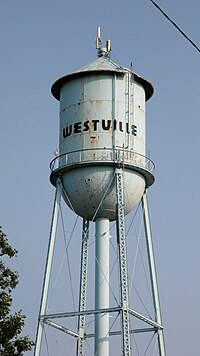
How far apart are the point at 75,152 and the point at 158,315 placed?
Answer: 271 inches

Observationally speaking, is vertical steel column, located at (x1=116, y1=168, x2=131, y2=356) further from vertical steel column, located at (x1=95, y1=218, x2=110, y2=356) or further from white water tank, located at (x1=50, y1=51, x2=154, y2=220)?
vertical steel column, located at (x1=95, y1=218, x2=110, y2=356)

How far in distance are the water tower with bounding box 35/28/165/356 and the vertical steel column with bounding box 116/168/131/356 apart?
0.12 ft

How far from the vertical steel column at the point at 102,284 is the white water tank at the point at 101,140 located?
25.8 inches

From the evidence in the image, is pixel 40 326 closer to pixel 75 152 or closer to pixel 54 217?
pixel 54 217

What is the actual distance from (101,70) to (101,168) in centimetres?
385

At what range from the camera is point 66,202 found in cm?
2866

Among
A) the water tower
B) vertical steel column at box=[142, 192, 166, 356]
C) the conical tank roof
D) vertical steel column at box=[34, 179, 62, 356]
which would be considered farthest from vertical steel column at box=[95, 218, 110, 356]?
the conical tank roof

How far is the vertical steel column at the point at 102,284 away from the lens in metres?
27.2

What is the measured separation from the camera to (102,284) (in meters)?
27.8

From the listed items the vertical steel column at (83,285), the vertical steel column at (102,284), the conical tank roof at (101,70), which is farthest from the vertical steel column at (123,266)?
the conical tank roof at (101,70)

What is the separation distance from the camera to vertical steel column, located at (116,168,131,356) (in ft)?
83.8

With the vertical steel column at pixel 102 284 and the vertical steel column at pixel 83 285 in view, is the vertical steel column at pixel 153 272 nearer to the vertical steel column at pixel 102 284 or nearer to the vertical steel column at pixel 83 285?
the vertical steel column at pixel 102 284

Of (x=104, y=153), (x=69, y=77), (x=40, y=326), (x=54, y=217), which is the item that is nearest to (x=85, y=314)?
(x=40, y=326)

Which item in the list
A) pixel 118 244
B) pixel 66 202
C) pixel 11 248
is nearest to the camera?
pixel 11 248
